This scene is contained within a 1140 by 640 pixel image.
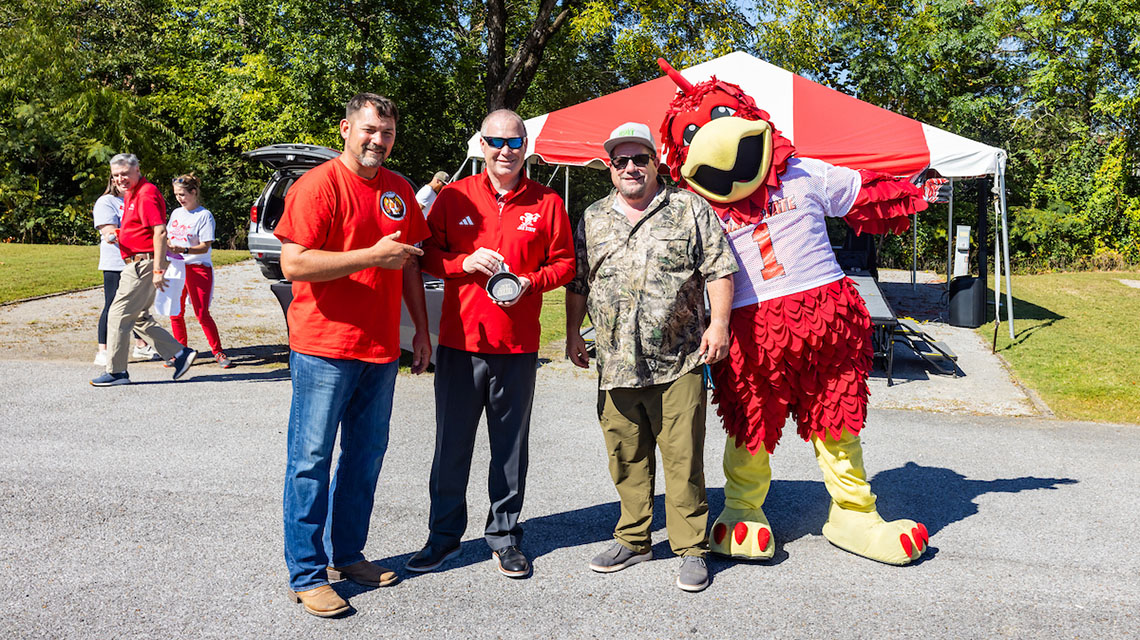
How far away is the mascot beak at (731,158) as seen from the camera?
3.54 meters

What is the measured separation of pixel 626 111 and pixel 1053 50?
1905 centimetres

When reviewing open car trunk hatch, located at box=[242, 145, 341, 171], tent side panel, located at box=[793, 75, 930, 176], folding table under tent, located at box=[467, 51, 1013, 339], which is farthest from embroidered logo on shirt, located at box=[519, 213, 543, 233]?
tent side panel, located at box=[793, 75, 930, 176]

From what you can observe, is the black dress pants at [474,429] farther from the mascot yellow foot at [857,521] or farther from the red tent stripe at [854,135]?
the red tent stripe at [854,135]

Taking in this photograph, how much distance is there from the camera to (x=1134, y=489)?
15.2ft

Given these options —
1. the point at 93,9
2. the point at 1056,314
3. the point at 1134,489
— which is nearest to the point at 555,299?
the point at 1056,314

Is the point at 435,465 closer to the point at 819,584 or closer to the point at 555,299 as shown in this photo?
the point at 819,584

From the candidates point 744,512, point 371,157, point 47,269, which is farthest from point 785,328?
point 47,269

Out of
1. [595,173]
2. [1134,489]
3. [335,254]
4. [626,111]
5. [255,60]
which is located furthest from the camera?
[595,173]

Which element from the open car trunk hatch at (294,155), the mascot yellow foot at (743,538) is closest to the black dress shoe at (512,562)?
the mascot yellow foot at (743,538)

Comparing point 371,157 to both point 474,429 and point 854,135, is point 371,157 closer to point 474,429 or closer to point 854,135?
point 474,429

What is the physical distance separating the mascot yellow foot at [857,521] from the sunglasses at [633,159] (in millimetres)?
1352

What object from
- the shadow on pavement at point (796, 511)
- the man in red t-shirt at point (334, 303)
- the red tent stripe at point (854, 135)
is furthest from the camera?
the red tent stripe at point (854, 135)

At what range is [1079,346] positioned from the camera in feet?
30.4

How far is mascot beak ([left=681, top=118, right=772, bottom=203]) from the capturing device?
11.6 ft
